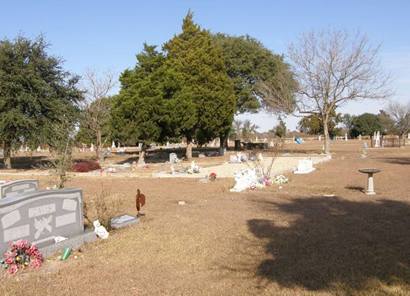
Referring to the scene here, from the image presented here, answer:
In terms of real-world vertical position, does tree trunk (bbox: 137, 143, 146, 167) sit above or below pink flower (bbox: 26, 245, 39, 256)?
above

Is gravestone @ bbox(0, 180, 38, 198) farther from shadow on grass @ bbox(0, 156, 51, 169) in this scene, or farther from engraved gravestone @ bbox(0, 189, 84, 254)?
shadow on grass @ bbox(0, 156, 51, 169)

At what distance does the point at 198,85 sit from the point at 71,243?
30541mm

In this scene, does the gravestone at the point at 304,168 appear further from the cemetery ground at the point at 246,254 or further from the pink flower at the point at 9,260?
the pink flower at the point at 9,260

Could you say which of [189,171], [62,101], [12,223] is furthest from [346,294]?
[62,101]

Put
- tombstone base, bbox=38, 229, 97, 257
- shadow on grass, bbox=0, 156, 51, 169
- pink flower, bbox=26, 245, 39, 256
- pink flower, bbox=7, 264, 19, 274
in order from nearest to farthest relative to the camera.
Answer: pink flower, bbox=7, 264, 19, 274
pink flower, bbox=26, 245, 39, 256
tombstone base, bbox=38, 229, 97, 257
shadow on grass, bbox=0, 156, 51, 169

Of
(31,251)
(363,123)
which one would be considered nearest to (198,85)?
(31,251)

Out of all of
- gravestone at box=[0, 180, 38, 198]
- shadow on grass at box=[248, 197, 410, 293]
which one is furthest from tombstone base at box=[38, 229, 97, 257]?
shadow on grass at box=[248, 197, 410, 293]

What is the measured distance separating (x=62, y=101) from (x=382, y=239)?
2693 centimetres

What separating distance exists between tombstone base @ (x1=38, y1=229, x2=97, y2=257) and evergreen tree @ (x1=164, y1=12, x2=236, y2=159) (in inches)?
1000

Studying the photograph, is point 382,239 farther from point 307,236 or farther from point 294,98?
point 294,98

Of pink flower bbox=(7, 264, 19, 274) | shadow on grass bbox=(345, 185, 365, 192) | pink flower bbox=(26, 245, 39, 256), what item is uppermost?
pink flower bbox=(26, 245, 39, 256)

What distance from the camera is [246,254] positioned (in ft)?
24.3

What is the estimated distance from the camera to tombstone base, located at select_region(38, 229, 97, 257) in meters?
7.65

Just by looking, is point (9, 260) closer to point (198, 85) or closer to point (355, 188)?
point (355, 188)
